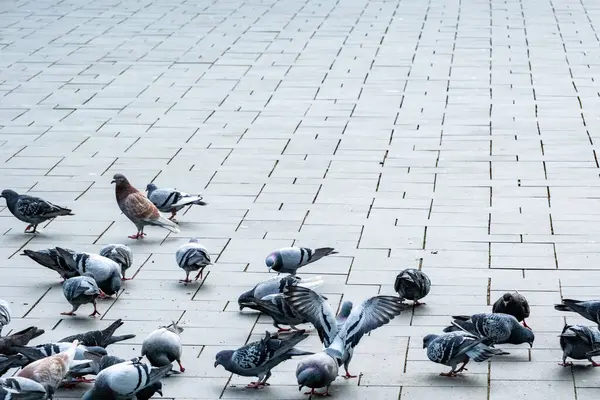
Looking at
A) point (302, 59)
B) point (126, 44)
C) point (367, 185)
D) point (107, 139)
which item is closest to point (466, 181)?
point (367, 185)

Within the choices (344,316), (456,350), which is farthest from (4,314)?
(456,350)

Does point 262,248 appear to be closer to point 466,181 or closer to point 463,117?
point 466,181

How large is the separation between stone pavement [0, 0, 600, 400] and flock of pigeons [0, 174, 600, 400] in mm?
150

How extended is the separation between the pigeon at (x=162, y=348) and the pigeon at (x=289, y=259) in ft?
4.92

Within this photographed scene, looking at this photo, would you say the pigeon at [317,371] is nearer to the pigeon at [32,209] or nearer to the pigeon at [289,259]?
the pigeon at [289,259]

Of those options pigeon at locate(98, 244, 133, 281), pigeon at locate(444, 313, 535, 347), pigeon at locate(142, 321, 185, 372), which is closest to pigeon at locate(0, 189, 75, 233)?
pigeon at locate(98, 244, 133, 281)

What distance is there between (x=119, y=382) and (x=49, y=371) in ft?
1.34

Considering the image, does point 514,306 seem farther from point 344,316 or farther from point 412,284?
point 344,316

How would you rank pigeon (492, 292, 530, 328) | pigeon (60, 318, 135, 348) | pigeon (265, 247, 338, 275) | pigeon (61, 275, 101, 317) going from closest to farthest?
pigeon (60, 318, 135, 348), pigeon (492, 292, 530, 328), pigeon (61, 275, 101, 317), pigeon (265, 247, 338, 275)

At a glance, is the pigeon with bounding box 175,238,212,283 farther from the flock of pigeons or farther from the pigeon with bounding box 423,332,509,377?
the pigeon with bounding box 423,332,509,377

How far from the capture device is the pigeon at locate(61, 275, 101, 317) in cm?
786

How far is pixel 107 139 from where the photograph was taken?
13.0 m

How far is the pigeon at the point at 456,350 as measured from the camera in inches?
270

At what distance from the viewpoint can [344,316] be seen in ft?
23.2
